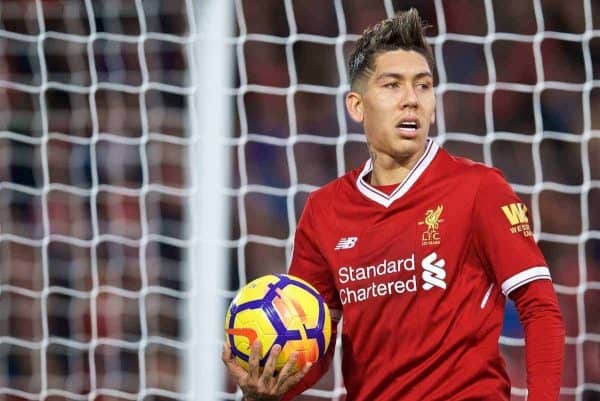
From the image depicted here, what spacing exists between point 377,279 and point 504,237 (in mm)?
312

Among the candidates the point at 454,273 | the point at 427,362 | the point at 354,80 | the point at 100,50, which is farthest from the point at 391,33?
the point at 100,50

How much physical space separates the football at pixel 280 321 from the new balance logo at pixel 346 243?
138 millimetres

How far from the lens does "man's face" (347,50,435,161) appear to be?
2561 mm

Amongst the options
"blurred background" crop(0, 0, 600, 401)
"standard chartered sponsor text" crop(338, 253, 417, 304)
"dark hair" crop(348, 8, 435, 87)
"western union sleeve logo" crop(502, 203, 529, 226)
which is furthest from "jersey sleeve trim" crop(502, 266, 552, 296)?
"blurred background" crop(0, 0, 600, 401)

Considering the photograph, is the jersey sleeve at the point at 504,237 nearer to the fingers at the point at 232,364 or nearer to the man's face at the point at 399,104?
the man's face at the point at 399,104

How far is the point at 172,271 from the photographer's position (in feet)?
16.4

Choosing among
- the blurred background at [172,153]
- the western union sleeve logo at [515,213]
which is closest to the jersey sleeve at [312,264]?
the western union sleeve logo at [515,213]

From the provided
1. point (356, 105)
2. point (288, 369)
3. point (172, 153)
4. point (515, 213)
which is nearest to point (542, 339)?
point (515, 213)

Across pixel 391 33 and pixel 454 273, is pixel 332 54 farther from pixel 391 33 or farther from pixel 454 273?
pixel 454 273

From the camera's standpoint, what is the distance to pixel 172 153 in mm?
5125

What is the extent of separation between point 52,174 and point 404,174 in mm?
2910

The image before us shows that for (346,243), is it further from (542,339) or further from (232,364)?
(542,339)

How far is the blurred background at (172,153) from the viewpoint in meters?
4.90

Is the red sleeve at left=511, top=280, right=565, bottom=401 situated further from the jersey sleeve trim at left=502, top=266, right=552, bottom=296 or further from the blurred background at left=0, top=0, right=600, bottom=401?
the blurred background at left=0, top=0, right=600, bottom=401
